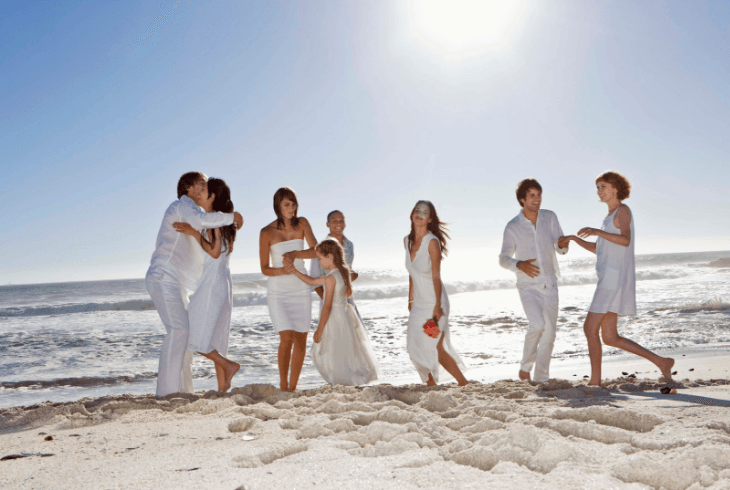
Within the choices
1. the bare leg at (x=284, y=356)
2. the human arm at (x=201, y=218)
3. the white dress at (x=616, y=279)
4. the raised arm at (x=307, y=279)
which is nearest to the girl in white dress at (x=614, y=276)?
the white dress at (x=616, y=279)

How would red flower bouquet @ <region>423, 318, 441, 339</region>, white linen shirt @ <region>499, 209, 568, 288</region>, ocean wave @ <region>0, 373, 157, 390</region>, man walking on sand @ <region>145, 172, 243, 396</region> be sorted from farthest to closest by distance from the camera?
1. ocean wave @ <region>0, 373, 157, 390</region>
2. white linen shirt @ <region>499, 209, 568, 288</region>
3. red flower bouquet @ <region>423, 318, 441, 339</region>
4. man walking on sand @ <region>145, 172, 243, 396</region>

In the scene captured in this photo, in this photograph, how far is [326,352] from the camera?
207 inches

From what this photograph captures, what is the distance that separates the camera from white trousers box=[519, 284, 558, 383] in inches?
206

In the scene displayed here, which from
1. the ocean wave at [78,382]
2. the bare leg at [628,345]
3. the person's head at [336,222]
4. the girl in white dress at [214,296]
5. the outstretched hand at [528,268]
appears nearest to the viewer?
the bare leg at [628,345]

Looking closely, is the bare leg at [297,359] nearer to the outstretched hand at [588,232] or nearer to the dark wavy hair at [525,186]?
the dark wavy hair at [525,186]

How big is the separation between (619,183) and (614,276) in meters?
0.89

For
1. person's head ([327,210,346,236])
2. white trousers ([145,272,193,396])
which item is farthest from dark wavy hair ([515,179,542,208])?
white trousers ([145,272,193,396])

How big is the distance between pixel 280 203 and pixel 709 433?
12.6 ft

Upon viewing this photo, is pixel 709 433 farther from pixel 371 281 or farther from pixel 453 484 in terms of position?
pixel 371 281

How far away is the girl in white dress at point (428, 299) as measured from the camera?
5.04 metres

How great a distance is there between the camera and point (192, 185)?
4.84 metres

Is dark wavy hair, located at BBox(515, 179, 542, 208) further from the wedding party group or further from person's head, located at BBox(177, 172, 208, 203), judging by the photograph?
person's head, located at BBox(177, 172, 208, 203)

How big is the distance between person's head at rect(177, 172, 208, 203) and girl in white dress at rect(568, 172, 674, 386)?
11.8 ft

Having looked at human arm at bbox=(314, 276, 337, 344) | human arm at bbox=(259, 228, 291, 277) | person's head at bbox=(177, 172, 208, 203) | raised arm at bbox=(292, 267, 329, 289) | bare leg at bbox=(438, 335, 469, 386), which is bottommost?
bare leg at bbox=(438, 335, 469, 386)
